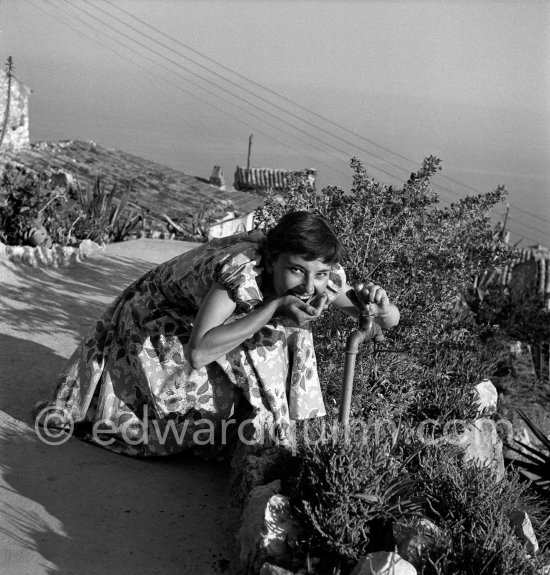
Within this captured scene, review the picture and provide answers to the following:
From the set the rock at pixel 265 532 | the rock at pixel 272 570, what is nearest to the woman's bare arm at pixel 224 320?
the rock at pixel 265 532

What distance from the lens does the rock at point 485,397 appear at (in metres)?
4.98

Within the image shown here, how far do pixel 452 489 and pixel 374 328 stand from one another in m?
0.72

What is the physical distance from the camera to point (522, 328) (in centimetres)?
880

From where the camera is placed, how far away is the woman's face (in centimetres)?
313

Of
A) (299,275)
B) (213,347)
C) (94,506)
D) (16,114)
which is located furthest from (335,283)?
(16,114)

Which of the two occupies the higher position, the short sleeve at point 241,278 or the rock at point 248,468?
the short sleeve at point 241,278

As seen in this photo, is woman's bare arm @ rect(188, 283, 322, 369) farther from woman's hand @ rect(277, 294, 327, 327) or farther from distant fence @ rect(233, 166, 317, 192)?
distant fence @ rect(233, 166, 317, 192)

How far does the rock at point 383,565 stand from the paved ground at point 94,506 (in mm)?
656

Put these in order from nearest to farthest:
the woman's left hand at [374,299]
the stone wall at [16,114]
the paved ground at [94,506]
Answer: the paved ground at [94,506] → the woman's left hand at [374,299] → the stone wall at [16,114]

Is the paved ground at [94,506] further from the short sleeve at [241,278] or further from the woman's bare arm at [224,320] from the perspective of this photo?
the short sleeve at [241,278]

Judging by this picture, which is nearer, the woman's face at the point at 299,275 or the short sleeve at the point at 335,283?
the woman's face at the point at 299,275

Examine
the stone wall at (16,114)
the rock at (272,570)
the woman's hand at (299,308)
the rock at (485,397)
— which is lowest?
the rock at (272,570)

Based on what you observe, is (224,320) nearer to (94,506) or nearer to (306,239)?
(306,239)

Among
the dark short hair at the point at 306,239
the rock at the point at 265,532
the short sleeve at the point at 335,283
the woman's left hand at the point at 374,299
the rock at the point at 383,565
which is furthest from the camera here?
the short sleeve at the point at 335,283
